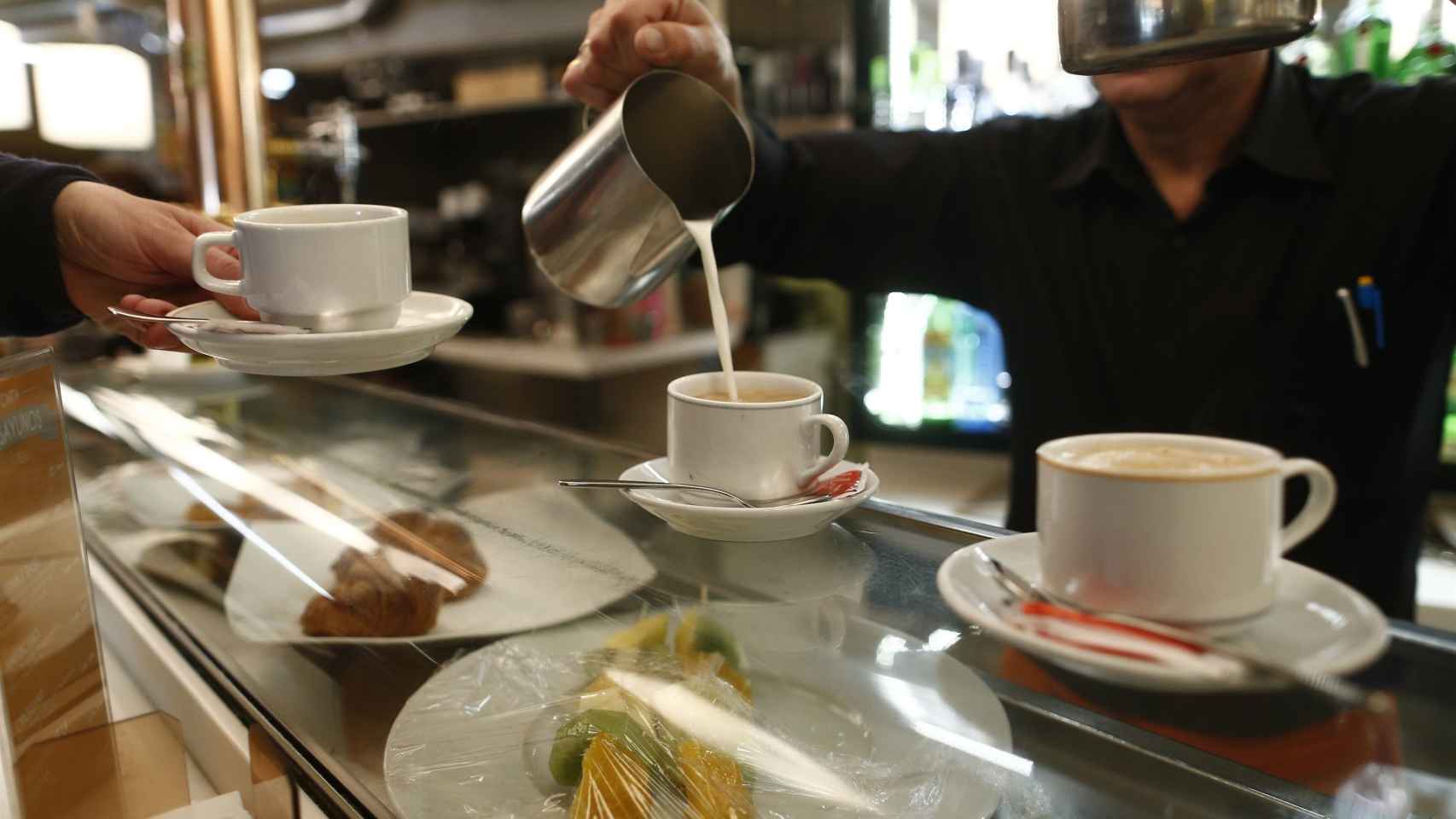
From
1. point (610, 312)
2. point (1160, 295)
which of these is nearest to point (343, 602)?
point (1160, 295)

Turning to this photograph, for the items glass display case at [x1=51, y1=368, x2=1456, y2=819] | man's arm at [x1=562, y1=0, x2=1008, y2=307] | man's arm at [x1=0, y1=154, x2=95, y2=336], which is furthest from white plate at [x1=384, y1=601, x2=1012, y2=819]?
man's arm at [x1=562, y1=0, x2=1008, y2=307]

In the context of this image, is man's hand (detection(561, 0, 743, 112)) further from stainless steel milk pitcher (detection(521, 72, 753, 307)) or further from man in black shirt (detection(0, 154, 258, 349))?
man in black shirt (detection(0, 154, 258, 349))

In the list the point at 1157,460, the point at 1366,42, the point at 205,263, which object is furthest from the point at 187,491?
the point at 1366,42

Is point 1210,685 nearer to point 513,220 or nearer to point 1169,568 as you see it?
point 1169,568

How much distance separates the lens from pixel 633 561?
0.80 meters

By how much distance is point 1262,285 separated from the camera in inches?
58.8

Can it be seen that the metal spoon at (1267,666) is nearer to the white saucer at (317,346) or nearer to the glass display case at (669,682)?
the glass display case at (669,682)

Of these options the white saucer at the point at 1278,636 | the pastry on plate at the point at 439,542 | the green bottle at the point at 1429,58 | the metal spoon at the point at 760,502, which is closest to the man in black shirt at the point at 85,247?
the pastry on plate at the point at 439,542

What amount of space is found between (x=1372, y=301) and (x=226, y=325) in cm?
138

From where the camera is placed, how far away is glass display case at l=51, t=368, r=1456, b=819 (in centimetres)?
54

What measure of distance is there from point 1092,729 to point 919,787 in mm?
109

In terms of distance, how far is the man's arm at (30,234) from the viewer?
2.69 ft

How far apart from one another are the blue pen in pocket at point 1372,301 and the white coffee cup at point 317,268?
1.19 m

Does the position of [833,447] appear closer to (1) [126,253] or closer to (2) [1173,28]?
(2) [1173,28]
